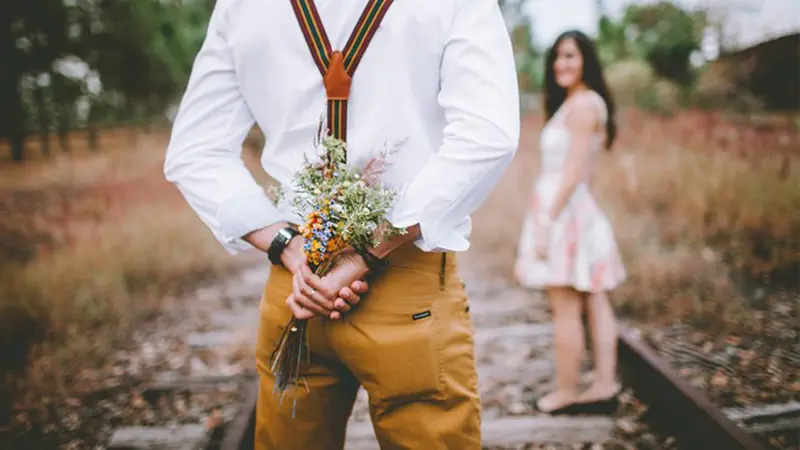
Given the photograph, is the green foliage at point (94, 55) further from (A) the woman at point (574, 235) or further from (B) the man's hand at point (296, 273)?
(B) the man's hand at point (296, 273)

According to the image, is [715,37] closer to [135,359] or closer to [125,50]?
[125,50]

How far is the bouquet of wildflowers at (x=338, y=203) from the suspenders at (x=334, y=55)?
0.08m

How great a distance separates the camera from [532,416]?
10.6 ft

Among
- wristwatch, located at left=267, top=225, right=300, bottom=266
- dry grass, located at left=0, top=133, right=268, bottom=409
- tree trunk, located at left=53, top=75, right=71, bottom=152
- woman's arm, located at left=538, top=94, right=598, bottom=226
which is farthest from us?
tree trunk, located at left=53, top=75, right=71, bottom=152

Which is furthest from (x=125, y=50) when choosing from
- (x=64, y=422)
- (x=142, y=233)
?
(x=64, y=422)

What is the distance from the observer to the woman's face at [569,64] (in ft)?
10.2

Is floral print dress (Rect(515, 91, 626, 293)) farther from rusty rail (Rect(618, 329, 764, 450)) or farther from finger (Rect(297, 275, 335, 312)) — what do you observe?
finger (Rect(297, 275, 335, 312))

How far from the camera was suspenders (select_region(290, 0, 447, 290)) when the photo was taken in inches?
51.9

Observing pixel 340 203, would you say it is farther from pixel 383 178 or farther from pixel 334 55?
pixel 334 55

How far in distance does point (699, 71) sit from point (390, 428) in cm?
674

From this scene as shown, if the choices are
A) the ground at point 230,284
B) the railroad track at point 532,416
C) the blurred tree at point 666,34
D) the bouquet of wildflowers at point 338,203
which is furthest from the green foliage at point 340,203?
the blurred tree at point 666,34

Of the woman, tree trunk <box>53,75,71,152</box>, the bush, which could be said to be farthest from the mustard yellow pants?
the bush

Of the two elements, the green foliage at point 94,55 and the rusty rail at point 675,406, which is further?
the green foliage at point 94,55

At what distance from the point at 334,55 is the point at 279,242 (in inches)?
19.7
